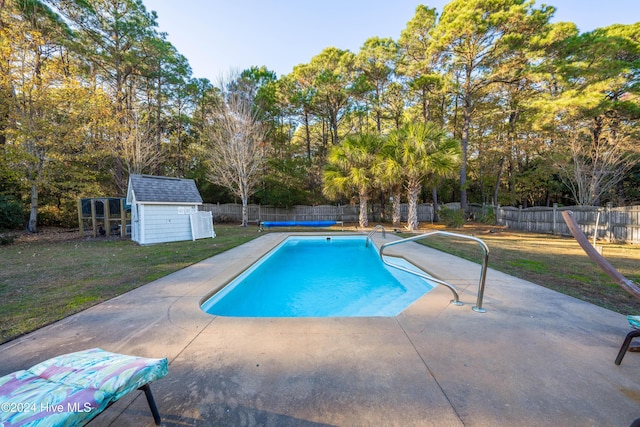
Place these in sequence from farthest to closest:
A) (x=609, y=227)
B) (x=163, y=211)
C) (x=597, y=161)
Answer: (x=597, y=161), (x=163, y=211), (x=609, y=227)

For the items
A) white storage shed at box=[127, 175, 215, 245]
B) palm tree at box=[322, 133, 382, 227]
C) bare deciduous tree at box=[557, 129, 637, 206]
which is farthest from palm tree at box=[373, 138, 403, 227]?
bare deciduous tree at box=[557, 129, 637, 206]

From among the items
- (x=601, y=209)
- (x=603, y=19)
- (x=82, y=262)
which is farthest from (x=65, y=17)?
(x=603, y=19)

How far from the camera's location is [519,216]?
1359cm

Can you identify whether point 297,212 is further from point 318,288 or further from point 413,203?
point 318,288

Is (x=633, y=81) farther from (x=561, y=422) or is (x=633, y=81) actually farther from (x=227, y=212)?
(x=227, y=212)

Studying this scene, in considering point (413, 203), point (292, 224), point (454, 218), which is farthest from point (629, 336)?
point (454, 218)

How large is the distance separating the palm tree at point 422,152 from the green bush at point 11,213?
18365 mm

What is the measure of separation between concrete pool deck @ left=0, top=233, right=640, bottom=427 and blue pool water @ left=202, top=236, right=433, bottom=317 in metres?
1.18

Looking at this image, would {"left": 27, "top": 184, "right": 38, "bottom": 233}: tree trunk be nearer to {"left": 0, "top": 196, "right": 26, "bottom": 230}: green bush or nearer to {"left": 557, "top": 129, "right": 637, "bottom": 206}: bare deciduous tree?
{"left": 0, "top": 196, "right": 26, "bottom": 230}: green bush

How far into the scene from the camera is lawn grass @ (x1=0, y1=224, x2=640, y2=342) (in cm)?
327

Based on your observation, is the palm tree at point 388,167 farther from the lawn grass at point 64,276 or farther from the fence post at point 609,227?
the lawn grass at point 64,276

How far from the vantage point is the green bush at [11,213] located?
1155 cm

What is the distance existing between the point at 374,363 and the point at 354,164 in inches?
466

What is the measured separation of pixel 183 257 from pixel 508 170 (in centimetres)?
2553
